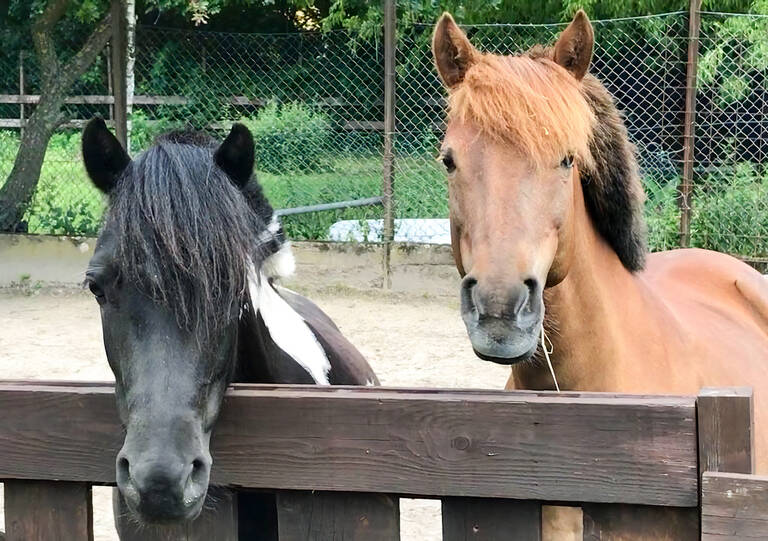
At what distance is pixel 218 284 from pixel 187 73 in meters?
8.61

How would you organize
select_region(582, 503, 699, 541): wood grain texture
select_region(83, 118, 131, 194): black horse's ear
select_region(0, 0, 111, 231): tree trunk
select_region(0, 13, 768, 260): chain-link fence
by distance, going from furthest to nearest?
select_region(0, 0, 111, 231): tree trunk < select_region(0, 13, 768, 260): chain-link fence < select_region(83, 118, 131, 194): black horse's ear < select_region(582, 503, 699, 541): wood grain texture

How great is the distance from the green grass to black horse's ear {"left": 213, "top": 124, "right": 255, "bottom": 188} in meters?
7.04

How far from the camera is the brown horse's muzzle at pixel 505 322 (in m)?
2.14

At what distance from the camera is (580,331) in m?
2.66

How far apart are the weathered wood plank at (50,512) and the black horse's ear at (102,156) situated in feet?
2.25

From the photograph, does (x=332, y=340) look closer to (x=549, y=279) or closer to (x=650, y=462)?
(x=549, y=279)

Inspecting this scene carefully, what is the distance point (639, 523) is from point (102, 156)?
1356 millimetres

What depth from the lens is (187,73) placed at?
995 centimetres

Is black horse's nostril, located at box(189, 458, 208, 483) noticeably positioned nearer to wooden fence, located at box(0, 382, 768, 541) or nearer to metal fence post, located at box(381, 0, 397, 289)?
wooden fence, located at box(0, 382, 768, 541)

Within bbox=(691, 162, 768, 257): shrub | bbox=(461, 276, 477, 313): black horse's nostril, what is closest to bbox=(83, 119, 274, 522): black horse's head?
bbox=(461, 276, 477, 313): black horse's nostril

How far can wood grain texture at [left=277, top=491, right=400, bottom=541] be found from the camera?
1.65 m

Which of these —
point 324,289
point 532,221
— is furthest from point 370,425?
point 324,289

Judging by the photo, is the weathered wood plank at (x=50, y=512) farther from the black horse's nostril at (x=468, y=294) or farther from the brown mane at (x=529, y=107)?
the brown mane at (x=529, y=107)

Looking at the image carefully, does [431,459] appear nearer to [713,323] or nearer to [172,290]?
[172,290]
